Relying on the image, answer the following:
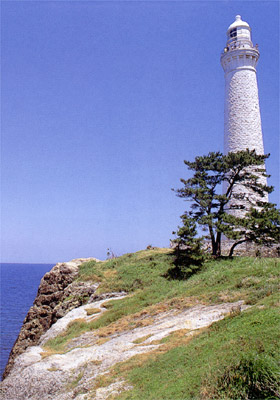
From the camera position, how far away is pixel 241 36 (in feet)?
133

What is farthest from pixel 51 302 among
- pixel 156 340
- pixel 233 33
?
pixel 233 33

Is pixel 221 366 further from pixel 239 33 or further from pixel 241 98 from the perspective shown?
pixel 239 33

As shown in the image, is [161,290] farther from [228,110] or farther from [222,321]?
[228,110]

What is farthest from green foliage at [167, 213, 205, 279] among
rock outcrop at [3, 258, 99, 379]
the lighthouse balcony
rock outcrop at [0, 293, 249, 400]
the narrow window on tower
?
the narrow window on tower

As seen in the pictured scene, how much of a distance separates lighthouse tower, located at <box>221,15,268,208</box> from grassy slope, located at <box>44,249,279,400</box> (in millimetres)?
19391

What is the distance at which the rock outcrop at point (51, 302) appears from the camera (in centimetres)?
2642

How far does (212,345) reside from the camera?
9.93 m

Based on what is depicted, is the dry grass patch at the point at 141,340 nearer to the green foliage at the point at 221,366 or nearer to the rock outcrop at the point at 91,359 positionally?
the rock outcrop at the point at 91,359

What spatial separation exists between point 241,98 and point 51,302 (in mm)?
29828

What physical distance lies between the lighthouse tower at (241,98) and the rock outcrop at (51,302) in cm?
2002

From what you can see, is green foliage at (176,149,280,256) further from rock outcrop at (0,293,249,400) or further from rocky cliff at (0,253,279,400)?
rock outcrop at (0,293,249,400)

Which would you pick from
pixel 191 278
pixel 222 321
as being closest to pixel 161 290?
pixel 191 278

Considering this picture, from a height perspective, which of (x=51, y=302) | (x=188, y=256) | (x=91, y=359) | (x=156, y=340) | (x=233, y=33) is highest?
(x=233, y=33)

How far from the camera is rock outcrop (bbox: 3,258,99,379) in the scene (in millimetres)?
26423
